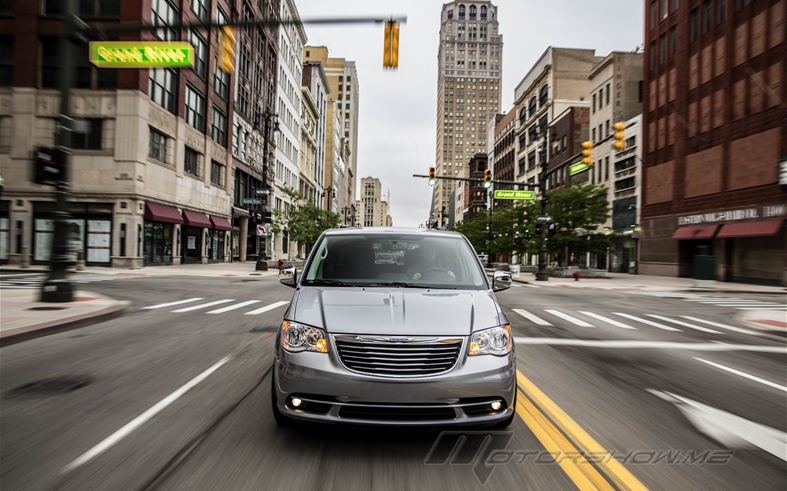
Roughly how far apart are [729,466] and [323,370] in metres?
2.79

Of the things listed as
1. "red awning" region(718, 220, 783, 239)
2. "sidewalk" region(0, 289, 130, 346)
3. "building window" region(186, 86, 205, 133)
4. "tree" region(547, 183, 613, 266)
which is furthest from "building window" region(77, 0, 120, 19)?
"red awning" region(718, 220, 783, 239)

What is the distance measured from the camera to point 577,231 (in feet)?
121

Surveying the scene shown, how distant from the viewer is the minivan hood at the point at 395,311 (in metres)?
3.38

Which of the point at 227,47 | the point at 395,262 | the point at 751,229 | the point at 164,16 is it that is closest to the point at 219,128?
the point at 164,16

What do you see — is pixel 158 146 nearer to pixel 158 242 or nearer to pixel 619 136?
pixel 158 242

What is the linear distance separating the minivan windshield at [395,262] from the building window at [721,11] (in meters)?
36.8

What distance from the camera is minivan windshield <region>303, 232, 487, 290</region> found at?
4520 millimetres

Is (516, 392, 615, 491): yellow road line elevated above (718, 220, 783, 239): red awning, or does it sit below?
below

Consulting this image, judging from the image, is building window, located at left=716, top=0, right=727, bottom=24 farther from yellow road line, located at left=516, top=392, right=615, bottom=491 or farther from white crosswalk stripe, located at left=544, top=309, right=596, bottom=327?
yellow road line, located at left=516, top=392, right=615, bottom=491

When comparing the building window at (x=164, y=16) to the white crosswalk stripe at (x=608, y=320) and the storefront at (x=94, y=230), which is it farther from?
the white crosswalk stripe at (x=608, y=320)

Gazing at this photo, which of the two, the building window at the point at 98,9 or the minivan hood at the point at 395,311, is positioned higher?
the building window at the point at 98,9

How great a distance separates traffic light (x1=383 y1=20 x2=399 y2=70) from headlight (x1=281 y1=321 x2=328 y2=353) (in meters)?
7.91

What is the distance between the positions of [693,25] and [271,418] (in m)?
42.2

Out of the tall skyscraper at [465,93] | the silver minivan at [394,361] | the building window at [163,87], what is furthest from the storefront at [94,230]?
the tall skyscraper at [465,93]
